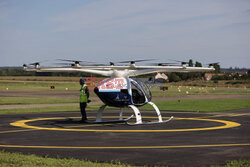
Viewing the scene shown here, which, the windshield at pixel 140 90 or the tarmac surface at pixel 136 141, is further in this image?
the windshield at pixel 140 90

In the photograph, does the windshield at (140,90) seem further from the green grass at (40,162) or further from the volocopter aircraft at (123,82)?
the green grass at (40,162)

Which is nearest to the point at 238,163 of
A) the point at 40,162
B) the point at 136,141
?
the point at 136,141

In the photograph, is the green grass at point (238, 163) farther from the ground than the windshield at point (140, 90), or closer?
closer

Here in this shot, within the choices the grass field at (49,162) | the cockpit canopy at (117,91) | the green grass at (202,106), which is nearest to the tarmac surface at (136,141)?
the grass field at (49,162)

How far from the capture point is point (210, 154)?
13094 mm

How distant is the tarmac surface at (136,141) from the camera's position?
12719 millimetres

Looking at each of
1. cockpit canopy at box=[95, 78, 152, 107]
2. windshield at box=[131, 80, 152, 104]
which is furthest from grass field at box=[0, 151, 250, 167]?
windshield at box=[131, 80, 152, 104]

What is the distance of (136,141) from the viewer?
16.1 meters

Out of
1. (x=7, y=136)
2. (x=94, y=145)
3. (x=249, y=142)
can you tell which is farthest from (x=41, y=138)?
(x=249, y=142)

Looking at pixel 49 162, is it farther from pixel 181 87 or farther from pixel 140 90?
pixel 181 87

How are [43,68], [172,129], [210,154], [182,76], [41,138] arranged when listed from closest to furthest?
[210,154] < [41,138] < [172,129] < [43,68] < [182,76]

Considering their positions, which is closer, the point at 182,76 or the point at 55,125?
the point at 55,125

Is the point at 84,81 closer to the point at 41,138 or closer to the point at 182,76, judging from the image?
the point at 41,138

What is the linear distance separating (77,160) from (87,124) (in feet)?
34.2
